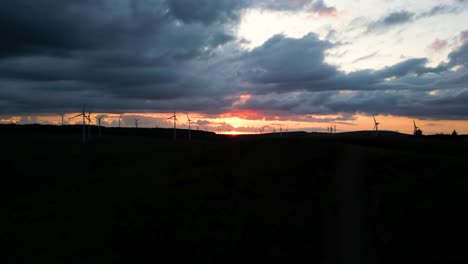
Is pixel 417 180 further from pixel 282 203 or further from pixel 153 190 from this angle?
pixel 153 190

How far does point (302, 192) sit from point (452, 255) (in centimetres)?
873

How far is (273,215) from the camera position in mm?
19438

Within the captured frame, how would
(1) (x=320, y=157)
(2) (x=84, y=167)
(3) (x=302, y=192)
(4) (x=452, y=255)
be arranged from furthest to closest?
(2) (x=84, y=167), (1) (x=320, y=157), (3) (x=302, y=192), (4) (x=452, y=255)

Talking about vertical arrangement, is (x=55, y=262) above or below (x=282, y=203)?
below

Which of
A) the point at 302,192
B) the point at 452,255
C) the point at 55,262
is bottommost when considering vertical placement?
the point at 55,262

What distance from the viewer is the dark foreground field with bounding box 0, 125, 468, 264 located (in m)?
16.1

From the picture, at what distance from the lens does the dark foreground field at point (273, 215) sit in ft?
52.7

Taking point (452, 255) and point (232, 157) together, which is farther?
point (232, 157)

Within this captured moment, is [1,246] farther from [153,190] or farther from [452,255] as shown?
[452,255]

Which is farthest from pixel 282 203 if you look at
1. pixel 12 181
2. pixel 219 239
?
pixel 12 181

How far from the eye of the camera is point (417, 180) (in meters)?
20.2

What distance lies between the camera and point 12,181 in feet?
152

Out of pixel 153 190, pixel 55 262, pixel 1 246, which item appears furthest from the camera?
pixel 153 190

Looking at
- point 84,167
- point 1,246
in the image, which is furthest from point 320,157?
point 84,167
